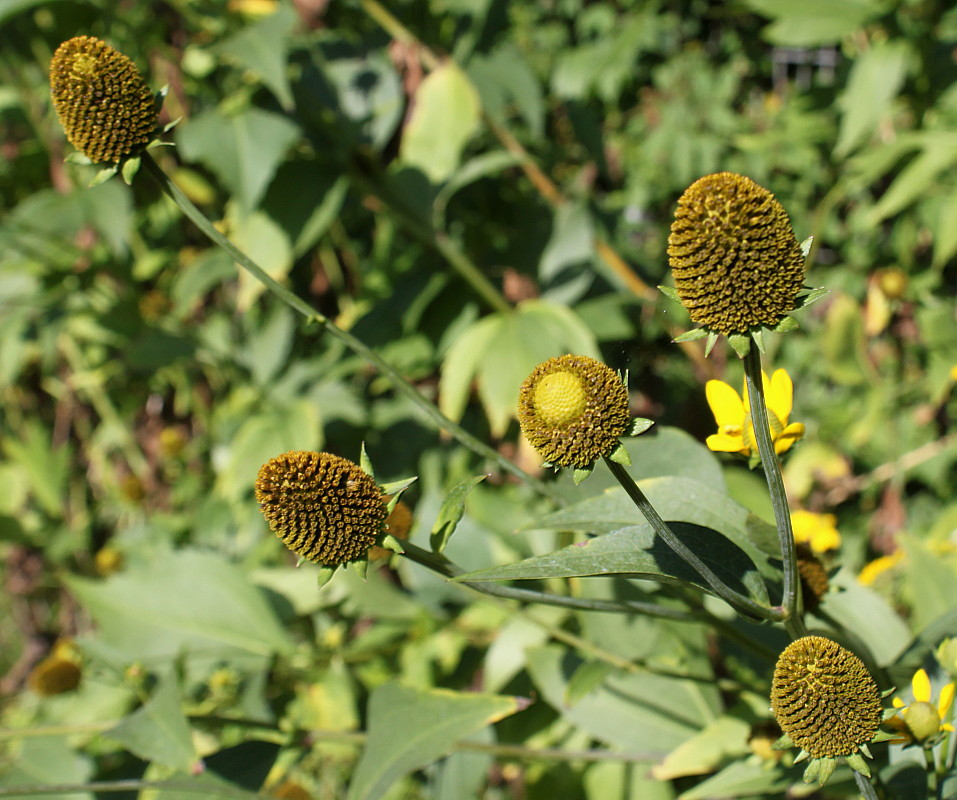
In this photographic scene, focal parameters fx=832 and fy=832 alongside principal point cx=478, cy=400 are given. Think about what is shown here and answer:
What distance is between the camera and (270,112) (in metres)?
1.38

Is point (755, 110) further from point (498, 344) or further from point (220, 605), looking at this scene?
point (220, 605)

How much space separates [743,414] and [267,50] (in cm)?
96

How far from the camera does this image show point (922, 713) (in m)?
0.59

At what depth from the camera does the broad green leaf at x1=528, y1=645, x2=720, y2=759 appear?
0.98 meters

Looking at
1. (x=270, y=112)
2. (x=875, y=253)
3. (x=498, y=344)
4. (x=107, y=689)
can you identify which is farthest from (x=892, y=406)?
(x=107, y=689)

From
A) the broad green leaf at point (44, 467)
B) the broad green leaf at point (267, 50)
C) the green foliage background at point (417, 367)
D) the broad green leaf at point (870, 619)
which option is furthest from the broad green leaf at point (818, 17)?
the broad green leaf at point (44, 467)

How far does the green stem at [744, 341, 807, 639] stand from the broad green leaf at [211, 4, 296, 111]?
944mm

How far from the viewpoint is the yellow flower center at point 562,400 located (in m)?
0.50

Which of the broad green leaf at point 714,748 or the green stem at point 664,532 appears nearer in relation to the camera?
the green stem at point 664,532

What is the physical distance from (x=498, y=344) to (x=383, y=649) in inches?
22.9

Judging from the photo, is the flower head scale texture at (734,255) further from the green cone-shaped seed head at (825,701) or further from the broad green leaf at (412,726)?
the broad green leaf at (412,726)

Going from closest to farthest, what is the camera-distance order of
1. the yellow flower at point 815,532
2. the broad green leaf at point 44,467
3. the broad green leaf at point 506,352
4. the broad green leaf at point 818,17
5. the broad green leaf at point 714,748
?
the broad green leaf at point 714,748
the yellow flower at point 815,532
the broad green leaf at point 506,352
the broad green leaf at point 818,17
the broad green leaf at point 44,467

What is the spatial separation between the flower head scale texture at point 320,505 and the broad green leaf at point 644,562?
4.1 inches

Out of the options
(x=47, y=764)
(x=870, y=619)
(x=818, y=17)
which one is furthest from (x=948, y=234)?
(x=47, y=764)
